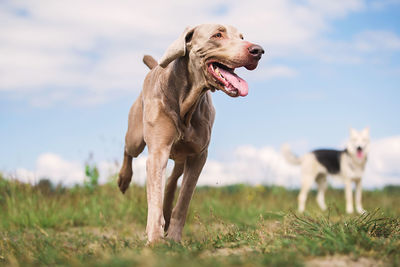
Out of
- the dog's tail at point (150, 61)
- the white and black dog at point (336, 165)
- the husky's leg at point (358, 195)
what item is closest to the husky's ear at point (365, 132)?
the white and black dog at point (336, 165)

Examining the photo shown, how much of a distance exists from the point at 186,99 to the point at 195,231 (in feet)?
9.71

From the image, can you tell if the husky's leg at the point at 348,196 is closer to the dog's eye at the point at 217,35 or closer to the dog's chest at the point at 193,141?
the dog's chest at the point at 193,141

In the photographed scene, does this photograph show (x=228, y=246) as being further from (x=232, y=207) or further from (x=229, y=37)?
(x=232, y=207)

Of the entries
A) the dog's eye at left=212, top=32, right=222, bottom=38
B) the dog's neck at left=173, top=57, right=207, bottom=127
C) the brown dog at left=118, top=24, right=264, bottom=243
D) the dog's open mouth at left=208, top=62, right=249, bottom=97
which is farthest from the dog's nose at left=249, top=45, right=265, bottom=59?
the dog's neck at left=173, top=57, right=207, bottom=127

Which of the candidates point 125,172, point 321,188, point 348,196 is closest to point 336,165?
point 321,188

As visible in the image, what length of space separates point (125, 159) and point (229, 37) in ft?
7.53

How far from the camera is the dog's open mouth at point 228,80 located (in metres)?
3.56

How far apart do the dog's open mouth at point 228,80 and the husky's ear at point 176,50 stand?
28 cm

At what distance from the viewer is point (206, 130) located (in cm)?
420

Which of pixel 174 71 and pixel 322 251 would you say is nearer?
pixel 322 251

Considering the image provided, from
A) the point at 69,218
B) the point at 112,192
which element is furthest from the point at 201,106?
the point at 112,192

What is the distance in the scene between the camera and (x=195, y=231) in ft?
20.8

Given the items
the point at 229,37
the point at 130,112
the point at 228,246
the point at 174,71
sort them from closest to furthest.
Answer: the point at 228,246
the point at 229,37
the point at 174,71
the point at 130,112

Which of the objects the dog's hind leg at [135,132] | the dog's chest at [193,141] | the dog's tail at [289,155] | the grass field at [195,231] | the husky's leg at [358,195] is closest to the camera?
the grass field at [195,231]
